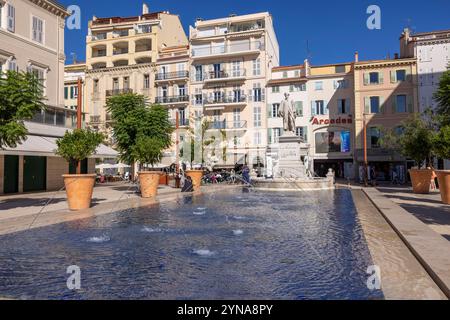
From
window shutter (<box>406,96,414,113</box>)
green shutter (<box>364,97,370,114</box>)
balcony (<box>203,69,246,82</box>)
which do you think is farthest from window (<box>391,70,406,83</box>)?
balcony (<box>203,69,246,82</box>)

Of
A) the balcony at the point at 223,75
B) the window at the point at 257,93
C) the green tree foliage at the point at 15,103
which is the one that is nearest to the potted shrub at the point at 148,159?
the green tree foliage at the point at 15,103

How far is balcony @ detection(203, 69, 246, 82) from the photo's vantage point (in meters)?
44.8

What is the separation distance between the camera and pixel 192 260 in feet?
16.0

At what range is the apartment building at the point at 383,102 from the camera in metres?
38.1

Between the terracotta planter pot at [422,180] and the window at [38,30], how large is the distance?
2495 centimetres

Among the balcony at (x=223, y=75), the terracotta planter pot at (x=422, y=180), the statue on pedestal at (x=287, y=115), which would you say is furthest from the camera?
the balcony at (x=223, y=75)

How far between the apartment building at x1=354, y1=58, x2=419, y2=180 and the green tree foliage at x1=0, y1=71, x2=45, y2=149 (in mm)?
33954

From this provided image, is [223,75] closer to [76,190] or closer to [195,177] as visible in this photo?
[195,177]

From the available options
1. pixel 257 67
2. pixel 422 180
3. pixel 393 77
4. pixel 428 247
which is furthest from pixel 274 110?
pixel 428 247

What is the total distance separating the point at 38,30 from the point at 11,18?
227 centimetres

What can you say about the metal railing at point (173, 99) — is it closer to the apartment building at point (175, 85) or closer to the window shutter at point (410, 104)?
the apartment building at point (175, 85)

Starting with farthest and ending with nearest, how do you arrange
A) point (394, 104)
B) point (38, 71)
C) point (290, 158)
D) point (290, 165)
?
point (394, 104), point (38, 71), point (290, 158), point (290, 165)

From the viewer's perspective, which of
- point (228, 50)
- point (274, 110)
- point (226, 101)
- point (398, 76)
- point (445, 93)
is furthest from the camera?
point (228, 50)
